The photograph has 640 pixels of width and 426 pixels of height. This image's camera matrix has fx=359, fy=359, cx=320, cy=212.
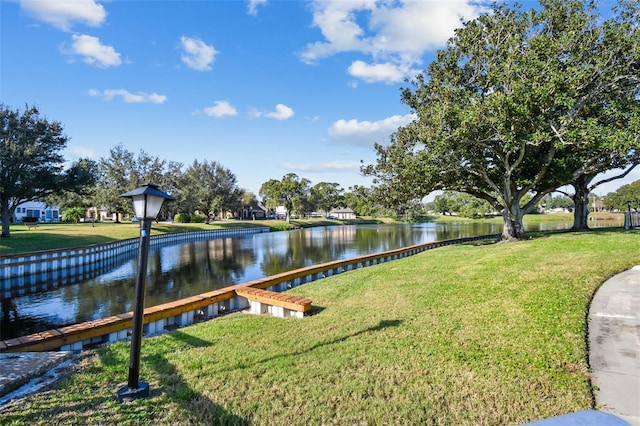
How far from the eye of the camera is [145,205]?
12.8ft

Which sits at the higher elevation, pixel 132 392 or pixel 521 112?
pixel 521 112

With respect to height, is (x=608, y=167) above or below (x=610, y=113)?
below

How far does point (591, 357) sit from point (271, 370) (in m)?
3.74

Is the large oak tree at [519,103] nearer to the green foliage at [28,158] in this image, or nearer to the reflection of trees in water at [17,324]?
the reflection of trees in water at [17,324]

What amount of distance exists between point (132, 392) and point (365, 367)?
244 centimetres

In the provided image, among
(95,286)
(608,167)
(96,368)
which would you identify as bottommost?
(95,286)

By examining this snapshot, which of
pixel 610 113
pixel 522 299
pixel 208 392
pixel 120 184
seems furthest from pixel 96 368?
pixel 120 184

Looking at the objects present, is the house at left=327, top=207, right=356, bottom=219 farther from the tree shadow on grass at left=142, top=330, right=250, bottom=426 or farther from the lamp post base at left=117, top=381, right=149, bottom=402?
the lamp post base at left=117, top=381, right=149, bottom=402

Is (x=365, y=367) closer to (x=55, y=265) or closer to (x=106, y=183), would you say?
(x=55, y=265)

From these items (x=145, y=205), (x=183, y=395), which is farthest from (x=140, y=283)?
(x=183, y=395)

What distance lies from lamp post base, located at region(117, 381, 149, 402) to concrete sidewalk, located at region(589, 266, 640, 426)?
169 inches

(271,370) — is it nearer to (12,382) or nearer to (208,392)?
(208,392)

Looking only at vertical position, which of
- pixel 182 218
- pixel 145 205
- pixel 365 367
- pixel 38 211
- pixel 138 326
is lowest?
pixel 365 367

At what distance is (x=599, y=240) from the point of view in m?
13.5
